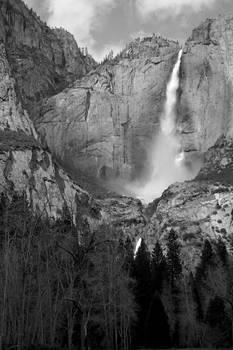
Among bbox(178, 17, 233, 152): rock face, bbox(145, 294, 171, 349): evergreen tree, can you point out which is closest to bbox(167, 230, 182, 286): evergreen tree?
bbox(145, 294, 171, 349): evergreen tree

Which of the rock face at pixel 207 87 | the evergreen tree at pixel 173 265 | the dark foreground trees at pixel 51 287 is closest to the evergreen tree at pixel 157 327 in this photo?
the dark foreground trees at pixel 51 287

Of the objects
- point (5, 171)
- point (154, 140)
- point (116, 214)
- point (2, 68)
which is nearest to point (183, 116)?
point (154, 140)

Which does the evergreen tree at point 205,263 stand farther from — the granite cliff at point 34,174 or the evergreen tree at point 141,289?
the granite cliff at point 34,174

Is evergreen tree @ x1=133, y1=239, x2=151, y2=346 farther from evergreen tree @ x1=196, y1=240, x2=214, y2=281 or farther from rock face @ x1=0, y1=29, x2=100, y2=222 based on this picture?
rock face @ x1=0, y1=29, x2=100, y2=222

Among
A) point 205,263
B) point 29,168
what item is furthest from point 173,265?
point 29,168

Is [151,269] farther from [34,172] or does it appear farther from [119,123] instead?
[119,123]

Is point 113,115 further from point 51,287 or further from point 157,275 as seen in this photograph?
point 51,287
